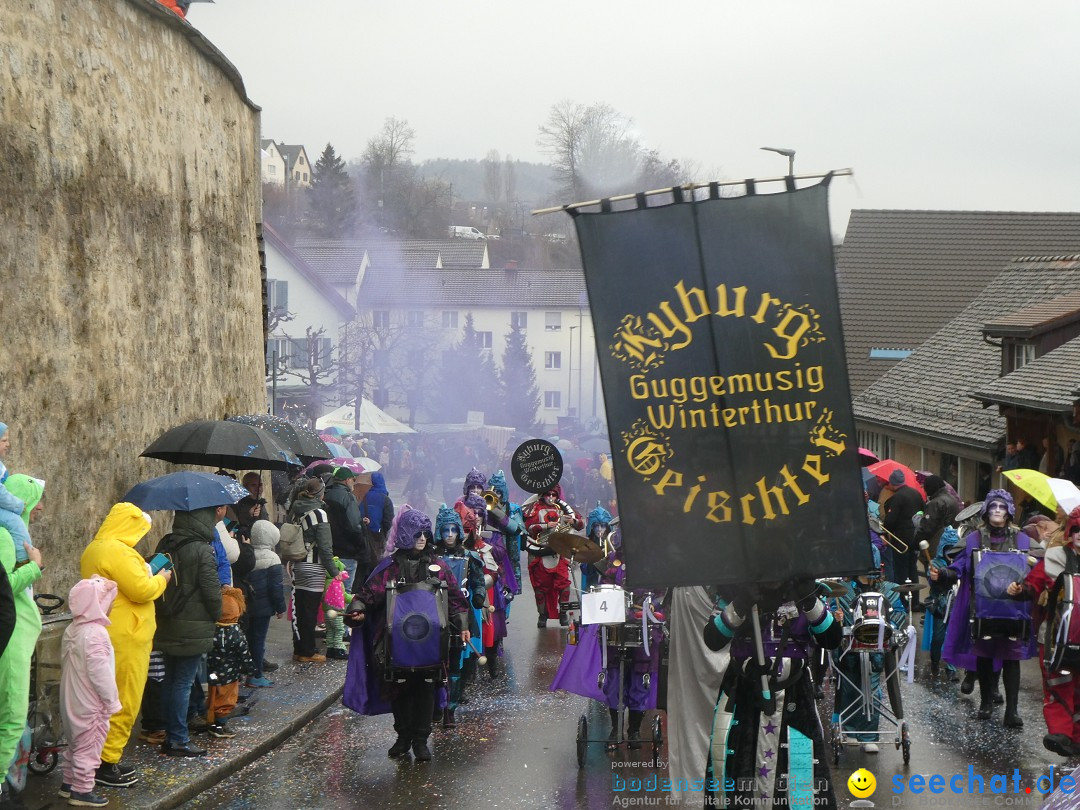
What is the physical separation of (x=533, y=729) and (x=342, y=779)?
76.9 inches

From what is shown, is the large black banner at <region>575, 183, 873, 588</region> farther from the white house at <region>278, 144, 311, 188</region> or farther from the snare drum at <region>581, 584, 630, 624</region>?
the white house at <region>278, 144, 311, 188</region>

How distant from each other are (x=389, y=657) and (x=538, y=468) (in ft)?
22.6

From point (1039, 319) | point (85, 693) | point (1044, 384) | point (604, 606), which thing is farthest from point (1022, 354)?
point (85, 693)

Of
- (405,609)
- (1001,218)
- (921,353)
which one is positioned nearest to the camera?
(405,609)

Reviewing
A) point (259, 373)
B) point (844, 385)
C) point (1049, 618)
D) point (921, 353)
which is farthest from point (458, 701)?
point (921, 353)

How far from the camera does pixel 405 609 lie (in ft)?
31.8

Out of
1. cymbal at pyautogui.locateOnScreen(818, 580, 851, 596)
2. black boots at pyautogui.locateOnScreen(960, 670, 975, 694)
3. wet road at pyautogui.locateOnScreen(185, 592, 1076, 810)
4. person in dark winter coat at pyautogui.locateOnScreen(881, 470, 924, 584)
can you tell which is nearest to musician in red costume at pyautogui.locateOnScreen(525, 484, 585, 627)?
wet road at pyautogui.locateOnScreen(185, 592, 1076, 810)

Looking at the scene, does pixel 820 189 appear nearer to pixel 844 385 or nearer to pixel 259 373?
pixel 844 385

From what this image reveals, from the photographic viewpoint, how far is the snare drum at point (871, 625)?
383 inches

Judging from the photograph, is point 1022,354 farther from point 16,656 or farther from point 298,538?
point 16,656

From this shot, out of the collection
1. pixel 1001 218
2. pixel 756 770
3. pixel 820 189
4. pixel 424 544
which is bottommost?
pixel 756 770

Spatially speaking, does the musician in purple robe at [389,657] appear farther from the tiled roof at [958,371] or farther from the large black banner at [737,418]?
the tiled roof at [958,371]

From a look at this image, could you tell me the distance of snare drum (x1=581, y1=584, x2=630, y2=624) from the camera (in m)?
9.66

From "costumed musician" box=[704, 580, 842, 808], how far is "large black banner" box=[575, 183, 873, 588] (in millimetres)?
650
